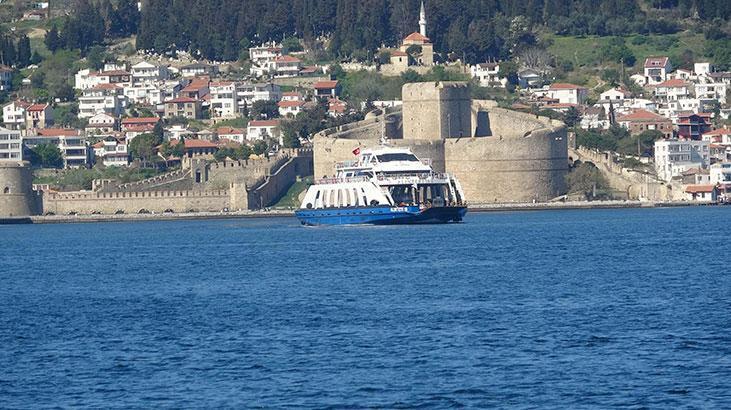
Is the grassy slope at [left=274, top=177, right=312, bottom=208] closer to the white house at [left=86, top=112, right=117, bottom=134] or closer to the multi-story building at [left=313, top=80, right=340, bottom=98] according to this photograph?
the white house at [left=86, top=112, right=117, bottom=134]

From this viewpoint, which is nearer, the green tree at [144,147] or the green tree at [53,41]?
the green tree at [144,147]

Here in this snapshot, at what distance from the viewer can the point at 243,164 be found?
7781cm

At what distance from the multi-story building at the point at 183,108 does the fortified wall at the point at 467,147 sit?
67.8ft

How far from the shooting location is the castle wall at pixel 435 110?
76.2m

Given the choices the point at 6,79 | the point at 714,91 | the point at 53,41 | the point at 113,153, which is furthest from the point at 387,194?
the point at 53,41

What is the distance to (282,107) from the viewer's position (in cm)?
9494

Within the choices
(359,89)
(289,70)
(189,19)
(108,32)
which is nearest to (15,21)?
(108,32)

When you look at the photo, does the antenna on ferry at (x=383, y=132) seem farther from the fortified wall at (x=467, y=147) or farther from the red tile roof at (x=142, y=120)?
the red tile roof at (x=142, y=120)

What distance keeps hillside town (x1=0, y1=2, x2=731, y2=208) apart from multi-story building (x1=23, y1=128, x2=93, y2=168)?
64 millimetres

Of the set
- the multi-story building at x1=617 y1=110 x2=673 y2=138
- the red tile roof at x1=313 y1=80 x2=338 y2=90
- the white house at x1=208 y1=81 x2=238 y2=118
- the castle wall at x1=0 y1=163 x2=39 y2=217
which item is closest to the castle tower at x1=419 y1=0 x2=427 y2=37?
the red tile roof at x1=313 y1=80 x2=338 y2=90

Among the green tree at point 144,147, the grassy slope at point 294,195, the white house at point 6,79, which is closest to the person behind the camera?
the grassy slope at point 294,195

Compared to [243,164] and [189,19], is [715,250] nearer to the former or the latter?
[243,164]

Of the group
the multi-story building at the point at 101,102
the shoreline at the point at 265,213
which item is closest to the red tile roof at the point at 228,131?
the multi-story building at the point at 101,102

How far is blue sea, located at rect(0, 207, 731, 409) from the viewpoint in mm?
22688
